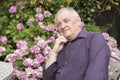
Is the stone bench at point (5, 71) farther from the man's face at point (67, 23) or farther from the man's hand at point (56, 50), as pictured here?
the man's face at point (67, 23)

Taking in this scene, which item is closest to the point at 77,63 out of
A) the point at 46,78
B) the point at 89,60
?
the point at 89,60

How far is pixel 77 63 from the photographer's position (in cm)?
313

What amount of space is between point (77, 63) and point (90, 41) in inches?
7.9

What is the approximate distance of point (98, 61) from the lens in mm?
2988

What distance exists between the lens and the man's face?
3201 millimetres

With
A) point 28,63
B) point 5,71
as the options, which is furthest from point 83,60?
point 28,63

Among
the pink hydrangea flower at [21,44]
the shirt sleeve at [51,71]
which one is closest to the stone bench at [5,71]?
the shirt sleeve at [51,71]

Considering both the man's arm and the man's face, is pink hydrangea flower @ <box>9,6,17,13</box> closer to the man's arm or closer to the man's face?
the man's arm

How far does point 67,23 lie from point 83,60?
0.33 m

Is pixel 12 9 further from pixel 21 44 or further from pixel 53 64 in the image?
pixel 53 64

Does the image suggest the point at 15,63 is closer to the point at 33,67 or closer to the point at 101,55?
the point at 33,67

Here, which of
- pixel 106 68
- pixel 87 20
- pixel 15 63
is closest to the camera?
pixel 106 68

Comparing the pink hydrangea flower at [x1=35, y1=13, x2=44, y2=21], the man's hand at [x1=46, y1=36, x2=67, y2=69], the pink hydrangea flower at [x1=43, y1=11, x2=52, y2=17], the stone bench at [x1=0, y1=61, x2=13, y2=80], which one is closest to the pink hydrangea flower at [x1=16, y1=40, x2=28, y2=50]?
the pink hydrangea flower at [x1=35, y1=13, x2=44, y2=21]

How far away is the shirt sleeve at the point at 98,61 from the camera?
2966mm
